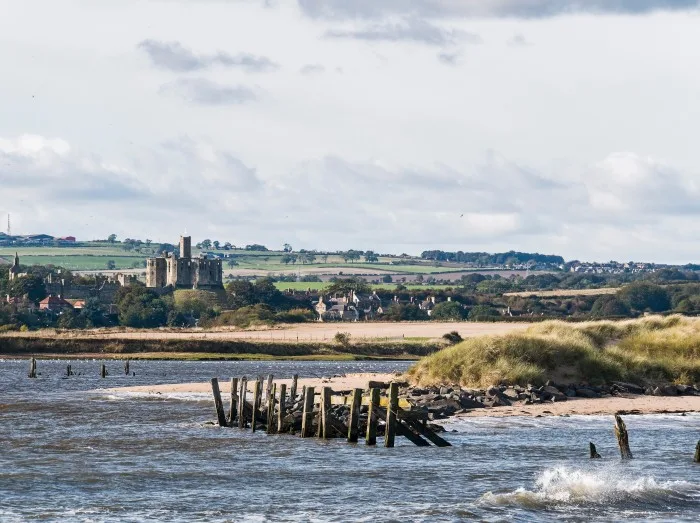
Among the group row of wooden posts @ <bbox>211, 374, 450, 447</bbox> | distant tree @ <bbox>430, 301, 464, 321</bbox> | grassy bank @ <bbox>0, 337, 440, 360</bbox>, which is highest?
row of wooden posts @ <bbox>211, 374, 450, 447</bbox>

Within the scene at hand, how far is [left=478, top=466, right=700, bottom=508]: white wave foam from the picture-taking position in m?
25.7

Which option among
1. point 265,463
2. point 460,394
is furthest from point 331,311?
point 265,463

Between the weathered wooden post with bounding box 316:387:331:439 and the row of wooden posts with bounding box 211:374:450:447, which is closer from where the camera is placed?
the row of wooden posts with bounding box 211:374:450:447

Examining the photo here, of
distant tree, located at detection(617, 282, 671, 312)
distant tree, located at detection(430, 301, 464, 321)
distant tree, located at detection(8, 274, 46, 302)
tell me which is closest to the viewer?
distant tree, located at detection(617, 282, 671, 312)

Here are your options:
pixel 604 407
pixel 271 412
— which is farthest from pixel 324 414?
pixel 604 407

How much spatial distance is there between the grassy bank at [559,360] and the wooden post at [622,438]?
1540 centimetres

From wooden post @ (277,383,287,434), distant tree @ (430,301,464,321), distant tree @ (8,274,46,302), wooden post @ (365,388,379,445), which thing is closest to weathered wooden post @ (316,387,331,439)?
wooden post @ (277,383,287,434)

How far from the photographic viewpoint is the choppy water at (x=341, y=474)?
24547mm

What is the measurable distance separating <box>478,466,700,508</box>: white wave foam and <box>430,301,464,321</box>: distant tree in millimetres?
153469

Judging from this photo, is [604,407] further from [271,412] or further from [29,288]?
[29,288]

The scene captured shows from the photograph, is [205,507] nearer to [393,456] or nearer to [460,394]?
[393,456]

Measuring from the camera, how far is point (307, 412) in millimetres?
34719

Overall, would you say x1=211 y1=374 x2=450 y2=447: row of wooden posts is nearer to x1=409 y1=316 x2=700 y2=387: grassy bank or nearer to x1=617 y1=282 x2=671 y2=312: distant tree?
x1=409 y1=316 x2=700 y2=387: grassy bank

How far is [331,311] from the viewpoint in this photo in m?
198
